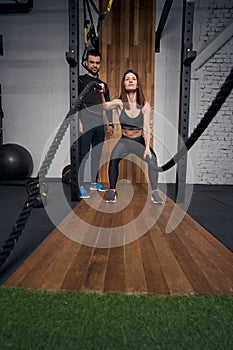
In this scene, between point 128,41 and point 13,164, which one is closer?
point 13,164

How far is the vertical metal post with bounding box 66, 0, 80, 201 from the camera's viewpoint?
2.63 m

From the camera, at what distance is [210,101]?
4.48m

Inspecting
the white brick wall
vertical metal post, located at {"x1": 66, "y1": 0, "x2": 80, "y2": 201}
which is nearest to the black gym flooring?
vertical metal post, located at {"x1": 66, "y1": 0, "x2": 80, "y2": 201}

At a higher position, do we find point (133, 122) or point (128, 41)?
point (128, 41)

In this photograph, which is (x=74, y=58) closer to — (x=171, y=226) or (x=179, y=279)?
(x=171, y=226)

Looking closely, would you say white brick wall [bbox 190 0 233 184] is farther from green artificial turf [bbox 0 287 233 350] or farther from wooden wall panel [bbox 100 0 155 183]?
green artificial turf [bbox 0 287 233 350]

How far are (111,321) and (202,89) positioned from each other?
4.15 m

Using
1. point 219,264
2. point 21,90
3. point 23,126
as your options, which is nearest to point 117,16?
point 21,90

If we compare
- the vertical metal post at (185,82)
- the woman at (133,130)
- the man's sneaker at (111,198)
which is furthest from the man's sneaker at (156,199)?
the man's sneaker at (111,198)

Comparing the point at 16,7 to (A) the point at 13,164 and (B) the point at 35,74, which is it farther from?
(A) the point at 13,164

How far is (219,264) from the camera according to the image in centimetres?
146

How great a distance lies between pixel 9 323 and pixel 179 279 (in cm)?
72

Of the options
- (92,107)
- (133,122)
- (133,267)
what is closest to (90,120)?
(92,107)

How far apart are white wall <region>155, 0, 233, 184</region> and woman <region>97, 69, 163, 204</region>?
1.72 meters
